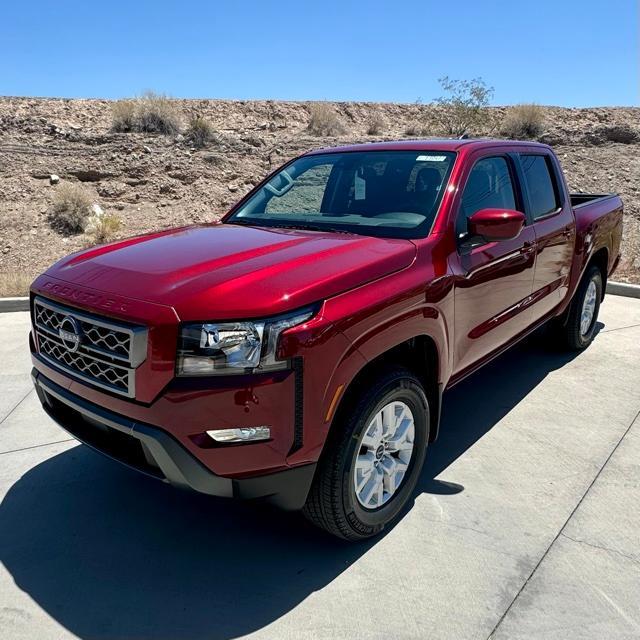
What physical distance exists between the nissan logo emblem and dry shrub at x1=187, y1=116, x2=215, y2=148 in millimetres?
13092

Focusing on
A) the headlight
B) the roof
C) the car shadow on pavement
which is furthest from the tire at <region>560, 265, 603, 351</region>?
the headlight

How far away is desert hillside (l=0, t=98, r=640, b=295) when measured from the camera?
11.0 metres

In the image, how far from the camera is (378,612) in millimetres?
2449

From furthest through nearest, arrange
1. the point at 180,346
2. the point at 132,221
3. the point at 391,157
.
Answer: the point at 132,221 → the point at 391,157 → the point at 180,346

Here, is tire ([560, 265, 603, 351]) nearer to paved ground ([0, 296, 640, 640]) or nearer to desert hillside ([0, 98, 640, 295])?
paved ground ([0, 296, 640, 640])

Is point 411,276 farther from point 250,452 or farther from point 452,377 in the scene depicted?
point 250,452

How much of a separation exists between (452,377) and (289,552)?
4.33ft

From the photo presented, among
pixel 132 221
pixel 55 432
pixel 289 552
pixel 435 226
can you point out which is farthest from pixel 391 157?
pixel 132 221

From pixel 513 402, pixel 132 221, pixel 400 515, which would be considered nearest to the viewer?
pixel 400 515

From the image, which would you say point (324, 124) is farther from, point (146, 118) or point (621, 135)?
point (621, 135)

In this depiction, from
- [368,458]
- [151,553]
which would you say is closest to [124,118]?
[151,553]

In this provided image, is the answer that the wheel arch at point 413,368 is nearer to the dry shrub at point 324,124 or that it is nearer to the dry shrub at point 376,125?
the dry shrub at point 324,124

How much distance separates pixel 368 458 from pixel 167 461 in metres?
0.92

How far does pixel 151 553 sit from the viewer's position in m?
2.82
